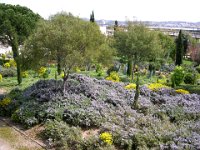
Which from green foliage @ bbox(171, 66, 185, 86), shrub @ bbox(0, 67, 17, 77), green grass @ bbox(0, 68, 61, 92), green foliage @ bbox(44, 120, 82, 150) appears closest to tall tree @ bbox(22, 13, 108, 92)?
green foliage @ bbox(44, 120, 82, 150)

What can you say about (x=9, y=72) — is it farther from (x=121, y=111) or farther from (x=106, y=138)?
(x=106, y=138)

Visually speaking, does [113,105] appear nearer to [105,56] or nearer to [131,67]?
[105,56]

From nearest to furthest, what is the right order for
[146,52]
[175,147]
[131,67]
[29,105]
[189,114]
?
[175,147], [189,114], [29,105], [146,52], [131,67]

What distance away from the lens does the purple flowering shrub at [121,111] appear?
9188mm

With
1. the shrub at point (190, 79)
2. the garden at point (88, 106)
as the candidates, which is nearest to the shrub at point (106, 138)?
the garden at point (88, 106)

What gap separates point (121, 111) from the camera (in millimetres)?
11258

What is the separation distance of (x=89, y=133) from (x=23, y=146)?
225cm

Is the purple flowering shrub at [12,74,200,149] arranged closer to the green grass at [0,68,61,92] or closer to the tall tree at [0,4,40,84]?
the green grass at [0,68,61,92]

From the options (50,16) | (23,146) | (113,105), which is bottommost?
(23,146)

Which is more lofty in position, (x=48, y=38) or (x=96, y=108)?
(x=48, y=38)

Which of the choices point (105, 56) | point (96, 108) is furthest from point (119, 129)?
point (105, 56)

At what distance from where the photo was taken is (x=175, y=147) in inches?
335

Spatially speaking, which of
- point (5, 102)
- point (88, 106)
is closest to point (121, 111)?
point (88, 106)

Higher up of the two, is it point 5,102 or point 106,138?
point 5,102
